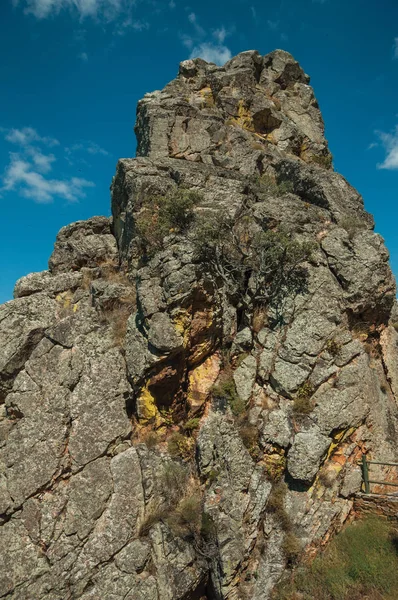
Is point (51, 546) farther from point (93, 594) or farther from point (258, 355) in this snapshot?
point (258, 355)

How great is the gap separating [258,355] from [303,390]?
7.66ft

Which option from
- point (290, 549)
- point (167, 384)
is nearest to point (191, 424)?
point (167, 384)

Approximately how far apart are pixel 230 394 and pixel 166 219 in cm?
844

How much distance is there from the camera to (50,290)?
17.3 meters

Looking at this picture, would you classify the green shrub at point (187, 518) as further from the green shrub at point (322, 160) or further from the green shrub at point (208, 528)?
the green shrub at point (322, 160)

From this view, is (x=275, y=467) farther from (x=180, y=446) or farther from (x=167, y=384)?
(x=167, y=384)

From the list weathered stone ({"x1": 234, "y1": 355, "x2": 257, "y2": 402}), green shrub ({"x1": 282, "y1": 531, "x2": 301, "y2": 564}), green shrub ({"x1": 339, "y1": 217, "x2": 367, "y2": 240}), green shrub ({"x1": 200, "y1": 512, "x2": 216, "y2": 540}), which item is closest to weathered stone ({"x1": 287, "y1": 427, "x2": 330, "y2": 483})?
green shrub ({"x1": 282, "y1": 531, "x2": 301, "y2": 564})

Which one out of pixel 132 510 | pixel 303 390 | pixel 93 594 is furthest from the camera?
pixel 303 390

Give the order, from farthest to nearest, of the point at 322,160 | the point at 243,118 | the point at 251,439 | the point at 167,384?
the point at 243,118, the point at 322,160, the point at 167,384, the point at 251,439

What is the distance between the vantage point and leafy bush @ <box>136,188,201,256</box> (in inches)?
642

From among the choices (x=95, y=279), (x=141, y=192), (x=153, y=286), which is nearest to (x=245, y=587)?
(x=153, y=286)

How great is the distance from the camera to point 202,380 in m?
14.5

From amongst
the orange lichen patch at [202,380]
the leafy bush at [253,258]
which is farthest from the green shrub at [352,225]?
the orange lichen patch at [202,380]

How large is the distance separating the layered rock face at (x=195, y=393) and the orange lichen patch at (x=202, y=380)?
0.06 meters
